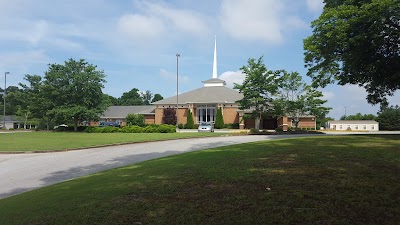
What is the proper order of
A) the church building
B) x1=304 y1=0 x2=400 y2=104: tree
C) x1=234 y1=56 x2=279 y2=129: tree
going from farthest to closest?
the church building, x1=234 y1=56 x2=279 y2=129: tree, x1=304 y1=0 x2=400 y2=104: tree

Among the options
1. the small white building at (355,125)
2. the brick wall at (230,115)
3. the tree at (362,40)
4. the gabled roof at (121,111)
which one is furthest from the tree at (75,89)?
the small white building at (355,125)

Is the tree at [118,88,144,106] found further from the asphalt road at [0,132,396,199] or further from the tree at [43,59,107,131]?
the asphalt road at [0,132,396,199]

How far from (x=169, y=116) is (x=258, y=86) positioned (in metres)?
21.8

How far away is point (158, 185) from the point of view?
7.31 metres

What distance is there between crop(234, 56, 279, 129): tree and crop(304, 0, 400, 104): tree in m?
13.5

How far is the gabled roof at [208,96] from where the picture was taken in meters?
53.2

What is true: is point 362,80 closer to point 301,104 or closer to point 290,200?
point 301,104

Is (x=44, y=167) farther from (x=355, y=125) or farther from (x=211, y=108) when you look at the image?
(x=355, y=125)

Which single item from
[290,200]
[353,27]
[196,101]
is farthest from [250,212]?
[196,101]

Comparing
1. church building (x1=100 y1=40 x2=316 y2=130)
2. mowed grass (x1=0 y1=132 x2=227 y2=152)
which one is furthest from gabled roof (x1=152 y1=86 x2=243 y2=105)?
mowed grass (x1=0 y1=132 x2=227 y2=152)

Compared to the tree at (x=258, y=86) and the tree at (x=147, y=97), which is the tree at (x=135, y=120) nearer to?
the tree at (x=258, y=86)

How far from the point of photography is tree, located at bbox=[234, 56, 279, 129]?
35.8 m

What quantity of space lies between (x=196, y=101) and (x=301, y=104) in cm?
2113

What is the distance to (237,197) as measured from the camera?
5.89 m
